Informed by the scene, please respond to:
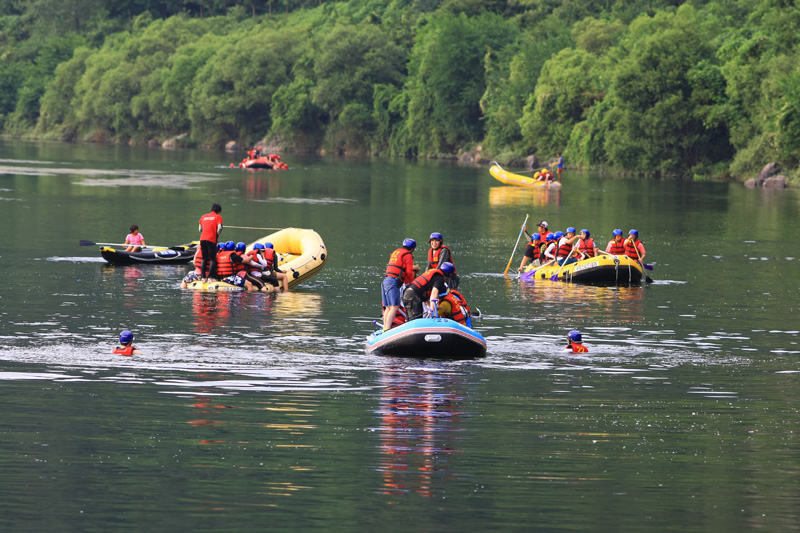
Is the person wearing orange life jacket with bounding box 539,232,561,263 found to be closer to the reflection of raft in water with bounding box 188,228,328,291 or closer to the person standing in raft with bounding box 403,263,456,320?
the reflection of raft in water with bounding box 188,228,328,291

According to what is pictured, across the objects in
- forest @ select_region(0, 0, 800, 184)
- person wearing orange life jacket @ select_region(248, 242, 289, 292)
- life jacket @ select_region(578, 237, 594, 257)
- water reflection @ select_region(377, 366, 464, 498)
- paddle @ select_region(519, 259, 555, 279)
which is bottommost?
water reflection @ select_region(377, 366, 464, 498)

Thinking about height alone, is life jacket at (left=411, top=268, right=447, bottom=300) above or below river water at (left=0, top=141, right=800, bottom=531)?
above

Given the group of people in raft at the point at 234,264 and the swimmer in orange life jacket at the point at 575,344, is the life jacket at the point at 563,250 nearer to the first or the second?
the group of people in raft at the point at 234,264

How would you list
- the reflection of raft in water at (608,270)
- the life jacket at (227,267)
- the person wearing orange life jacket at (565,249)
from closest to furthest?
the life jacket at (227,267) < the reflection of raft in water at (608,270) < the person wearing orange life jacket at (565,249)

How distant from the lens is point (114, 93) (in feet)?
529

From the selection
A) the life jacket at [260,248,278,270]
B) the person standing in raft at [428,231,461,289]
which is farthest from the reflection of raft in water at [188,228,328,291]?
the person standing in raft at [428,231,461,289]

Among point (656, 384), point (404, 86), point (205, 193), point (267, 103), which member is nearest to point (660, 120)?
point (205, 193)

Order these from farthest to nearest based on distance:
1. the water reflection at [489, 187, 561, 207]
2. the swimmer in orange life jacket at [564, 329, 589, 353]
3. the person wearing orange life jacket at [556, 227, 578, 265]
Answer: the water reflection at [489, 187, 561, 207], the person wearing orange life jacket at [556, 227, 578, 265], the swimmer in orange life jacket at [564, 329, 589, 353]

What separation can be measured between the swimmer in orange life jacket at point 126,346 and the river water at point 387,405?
333 mm

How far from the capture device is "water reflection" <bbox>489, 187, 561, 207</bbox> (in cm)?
7094

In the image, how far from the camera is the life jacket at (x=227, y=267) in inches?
1308

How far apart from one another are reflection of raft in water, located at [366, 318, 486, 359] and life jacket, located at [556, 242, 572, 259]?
1523 cm

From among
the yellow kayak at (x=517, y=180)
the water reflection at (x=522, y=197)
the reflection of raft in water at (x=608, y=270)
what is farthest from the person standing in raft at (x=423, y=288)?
the yellow kayak at (x=517, y=180)

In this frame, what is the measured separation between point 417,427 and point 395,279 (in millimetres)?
6897
